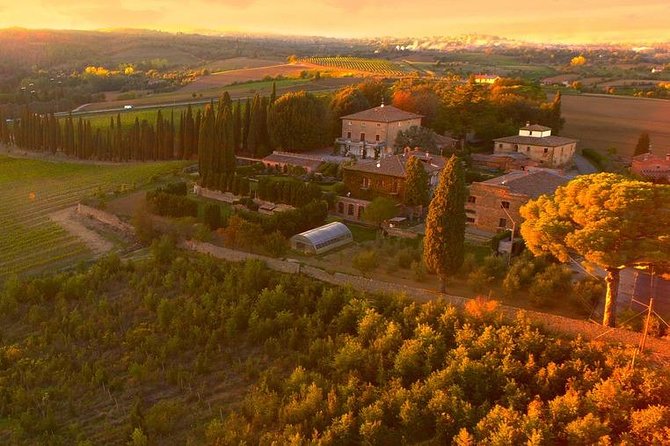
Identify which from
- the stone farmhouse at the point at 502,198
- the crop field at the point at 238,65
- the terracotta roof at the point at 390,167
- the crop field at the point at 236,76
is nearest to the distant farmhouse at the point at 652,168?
the stone farmhouse at the point at 502,198

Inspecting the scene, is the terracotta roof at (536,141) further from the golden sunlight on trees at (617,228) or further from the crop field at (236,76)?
the crop field at (236,76)

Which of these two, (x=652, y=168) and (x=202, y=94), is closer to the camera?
(x=652, y=168)

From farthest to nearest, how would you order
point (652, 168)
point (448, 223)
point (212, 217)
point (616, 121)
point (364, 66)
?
point (364, 66) < point (616, 121) < point (652, 168) < point (212, 217) < point (448, 223)

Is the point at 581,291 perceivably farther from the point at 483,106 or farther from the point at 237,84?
the point at 237,84

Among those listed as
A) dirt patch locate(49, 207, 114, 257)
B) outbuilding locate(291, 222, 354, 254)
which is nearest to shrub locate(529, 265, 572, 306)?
outbuilding locate(291, 222, 354, 254)

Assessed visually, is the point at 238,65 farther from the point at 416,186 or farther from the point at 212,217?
the point at 212,217

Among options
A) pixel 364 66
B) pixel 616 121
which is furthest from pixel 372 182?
pixel 364 66

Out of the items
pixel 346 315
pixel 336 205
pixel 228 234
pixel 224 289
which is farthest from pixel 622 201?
pixel 336 205
